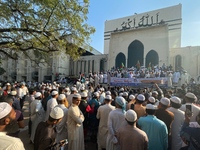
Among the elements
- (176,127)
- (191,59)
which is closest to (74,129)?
(176,127)

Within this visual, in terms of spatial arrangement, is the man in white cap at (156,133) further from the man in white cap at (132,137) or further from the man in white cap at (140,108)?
the man in white cap at (140,108)

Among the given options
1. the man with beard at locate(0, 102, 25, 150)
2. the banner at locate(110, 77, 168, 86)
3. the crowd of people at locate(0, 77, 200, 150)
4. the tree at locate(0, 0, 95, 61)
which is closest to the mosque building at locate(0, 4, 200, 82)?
the banner at locate(110, 77, 168, 86)

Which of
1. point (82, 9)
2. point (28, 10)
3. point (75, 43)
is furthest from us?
point (75, 43)

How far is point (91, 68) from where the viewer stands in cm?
3434

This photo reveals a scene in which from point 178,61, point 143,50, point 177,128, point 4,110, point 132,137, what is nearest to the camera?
point 4,110

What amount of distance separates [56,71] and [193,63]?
983 inches

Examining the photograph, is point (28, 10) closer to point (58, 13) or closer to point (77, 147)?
point (58, 13)

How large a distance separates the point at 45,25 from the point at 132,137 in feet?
22.7

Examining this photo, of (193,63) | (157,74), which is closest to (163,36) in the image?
(193,63)

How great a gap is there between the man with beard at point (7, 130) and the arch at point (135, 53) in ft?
88.4

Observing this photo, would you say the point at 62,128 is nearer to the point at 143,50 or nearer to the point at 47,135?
Result: the point at 47,135

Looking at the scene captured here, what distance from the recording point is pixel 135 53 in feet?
92.3

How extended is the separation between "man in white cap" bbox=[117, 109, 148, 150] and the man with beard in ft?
5.43

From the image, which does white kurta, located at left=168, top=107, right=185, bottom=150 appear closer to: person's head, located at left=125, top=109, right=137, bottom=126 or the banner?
person's head, located at left=125, top=109, right=137, bottom=126
